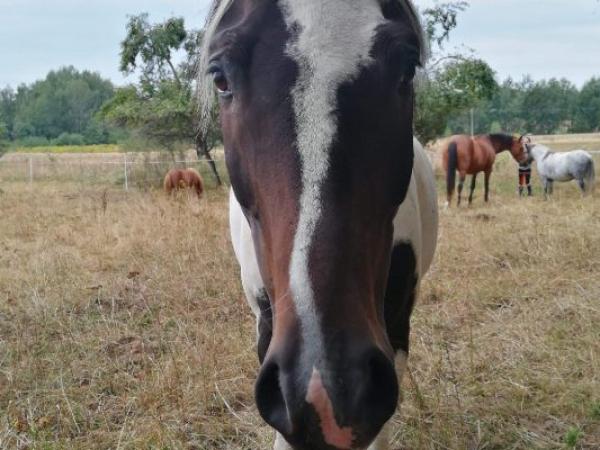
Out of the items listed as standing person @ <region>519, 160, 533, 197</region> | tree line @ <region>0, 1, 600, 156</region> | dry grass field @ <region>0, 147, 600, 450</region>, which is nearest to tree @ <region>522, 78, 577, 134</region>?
tree line @ <region>0, 1, 600, 156</region>

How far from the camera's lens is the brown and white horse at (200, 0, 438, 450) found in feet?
3.85

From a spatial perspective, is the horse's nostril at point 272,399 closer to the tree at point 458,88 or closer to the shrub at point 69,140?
the tree at point 458,88

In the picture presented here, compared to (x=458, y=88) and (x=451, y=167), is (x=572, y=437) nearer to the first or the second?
(x=451, y=167)

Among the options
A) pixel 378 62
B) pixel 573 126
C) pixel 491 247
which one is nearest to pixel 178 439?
pixel 378 62

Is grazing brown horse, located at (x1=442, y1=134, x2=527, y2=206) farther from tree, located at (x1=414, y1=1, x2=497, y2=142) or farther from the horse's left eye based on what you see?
the horse's left eye

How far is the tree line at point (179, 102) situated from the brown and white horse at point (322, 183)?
78 centimetres

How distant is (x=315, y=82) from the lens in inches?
54.1

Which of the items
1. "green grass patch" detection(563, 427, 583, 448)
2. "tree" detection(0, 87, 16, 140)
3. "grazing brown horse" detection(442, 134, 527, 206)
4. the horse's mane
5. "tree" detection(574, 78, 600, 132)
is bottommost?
"green grass patch" detection(563, 427, 583, 448)

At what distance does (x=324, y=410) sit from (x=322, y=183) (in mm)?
501

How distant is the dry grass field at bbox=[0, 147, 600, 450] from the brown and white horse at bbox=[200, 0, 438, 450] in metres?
1.77

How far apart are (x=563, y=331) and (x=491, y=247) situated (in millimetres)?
2687

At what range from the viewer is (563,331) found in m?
3.96

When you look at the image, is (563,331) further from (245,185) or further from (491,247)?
(245,185)

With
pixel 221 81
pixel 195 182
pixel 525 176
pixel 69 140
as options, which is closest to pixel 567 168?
pixel 525 176
